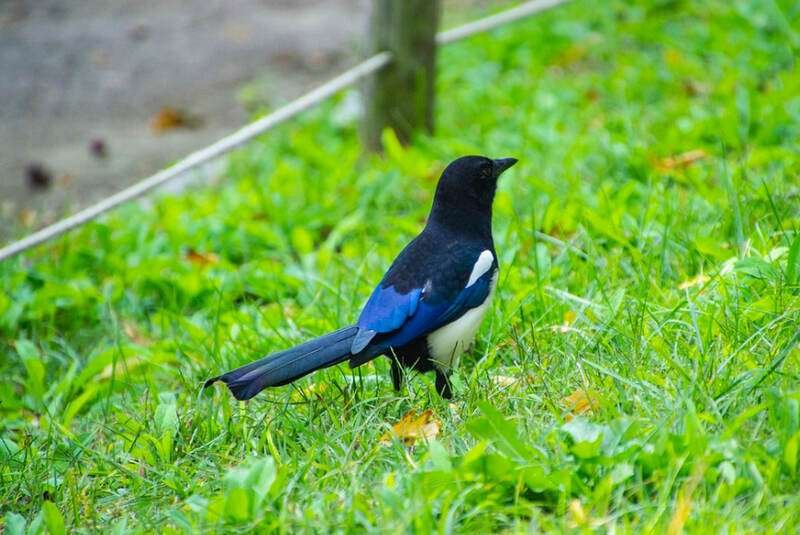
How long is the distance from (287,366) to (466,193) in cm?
83

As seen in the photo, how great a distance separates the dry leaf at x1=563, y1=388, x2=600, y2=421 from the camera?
2.55m

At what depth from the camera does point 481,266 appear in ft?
9.93

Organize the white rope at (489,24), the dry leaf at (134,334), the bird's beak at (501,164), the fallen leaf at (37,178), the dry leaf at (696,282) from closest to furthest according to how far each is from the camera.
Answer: the dry leaf at (696,282) → the bird's beak at (501,164) → the dry leaf at (134,334) → the white rope at (489,24) → the fallen leaf at (37,178)

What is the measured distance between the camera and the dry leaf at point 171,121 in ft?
21.1

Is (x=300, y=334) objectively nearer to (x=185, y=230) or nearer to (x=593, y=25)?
(x=185, y=230)

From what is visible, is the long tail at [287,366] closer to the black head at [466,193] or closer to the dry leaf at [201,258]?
the black head at [466,193]

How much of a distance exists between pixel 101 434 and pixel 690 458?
5.97 ft

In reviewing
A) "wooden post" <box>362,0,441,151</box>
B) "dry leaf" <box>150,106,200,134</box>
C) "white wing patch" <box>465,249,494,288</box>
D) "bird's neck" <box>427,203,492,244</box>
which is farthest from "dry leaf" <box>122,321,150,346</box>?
"dry leaf" <box>150,106,200,134</box>

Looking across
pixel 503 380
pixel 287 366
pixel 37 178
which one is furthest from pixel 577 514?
pixel 37 178

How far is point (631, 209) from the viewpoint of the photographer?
4.01 m

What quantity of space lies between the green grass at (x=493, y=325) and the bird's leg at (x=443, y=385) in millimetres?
53

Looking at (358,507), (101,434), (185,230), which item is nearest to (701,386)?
(358,507)

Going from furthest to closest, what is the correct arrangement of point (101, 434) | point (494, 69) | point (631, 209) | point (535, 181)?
point (494, 69)
point (535, 181)
point (631, 209)
point (101, 434)

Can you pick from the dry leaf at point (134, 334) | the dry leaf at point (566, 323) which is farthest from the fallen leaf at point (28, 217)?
the dry leaf at point (566, 323)
